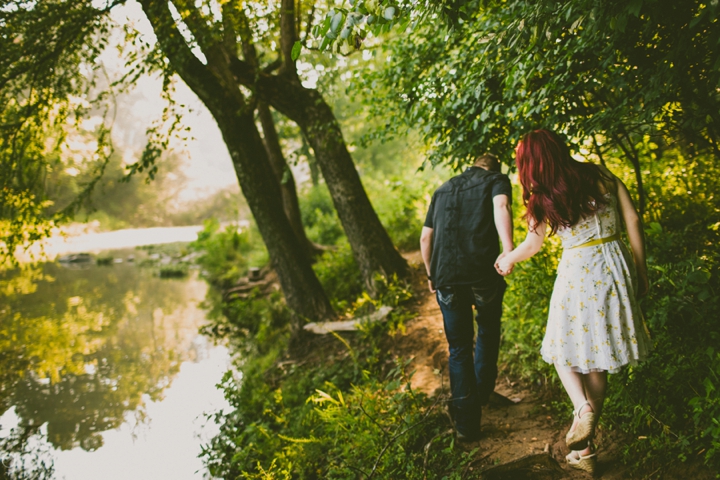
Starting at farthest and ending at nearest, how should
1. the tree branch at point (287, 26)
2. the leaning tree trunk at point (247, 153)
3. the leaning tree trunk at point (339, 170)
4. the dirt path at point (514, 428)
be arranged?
the leaning tree trunk at point (339, 170), the tree branch at point (287, 26), the leaning tree trunk at point (247, 153), the dirt path at point (514, 428)

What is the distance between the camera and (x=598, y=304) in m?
2.34

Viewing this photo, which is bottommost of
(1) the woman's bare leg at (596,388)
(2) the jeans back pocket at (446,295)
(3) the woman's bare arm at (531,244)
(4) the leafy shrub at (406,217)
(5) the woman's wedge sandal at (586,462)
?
(5) the woman's wedge sandal at (586,462)

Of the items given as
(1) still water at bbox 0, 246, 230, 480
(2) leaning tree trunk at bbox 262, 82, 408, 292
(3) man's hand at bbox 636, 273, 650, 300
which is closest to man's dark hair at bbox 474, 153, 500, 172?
(3) man's hand at bbox 636, 273, 650, 300

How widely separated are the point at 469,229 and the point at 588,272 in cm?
86

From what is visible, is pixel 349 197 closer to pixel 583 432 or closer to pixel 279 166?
pixel 279 166

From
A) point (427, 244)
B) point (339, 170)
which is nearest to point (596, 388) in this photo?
point (427, 244)

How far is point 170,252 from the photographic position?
22531 mm

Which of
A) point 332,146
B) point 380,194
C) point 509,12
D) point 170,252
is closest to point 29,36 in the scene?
point 332,146

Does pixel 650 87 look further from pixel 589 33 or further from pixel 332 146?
pixel 332 146

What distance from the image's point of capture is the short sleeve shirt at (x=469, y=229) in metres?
3.02

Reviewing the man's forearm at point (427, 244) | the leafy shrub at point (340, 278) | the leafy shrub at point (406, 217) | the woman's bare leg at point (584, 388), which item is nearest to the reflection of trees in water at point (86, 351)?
the leafy shrub at point (340, 278)

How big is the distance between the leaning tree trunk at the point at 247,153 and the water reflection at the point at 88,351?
265cm

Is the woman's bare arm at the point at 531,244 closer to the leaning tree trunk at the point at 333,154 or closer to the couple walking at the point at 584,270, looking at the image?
the couple walking at the point at 584,270

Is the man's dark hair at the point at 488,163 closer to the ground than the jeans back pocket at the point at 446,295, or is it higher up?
higher up
